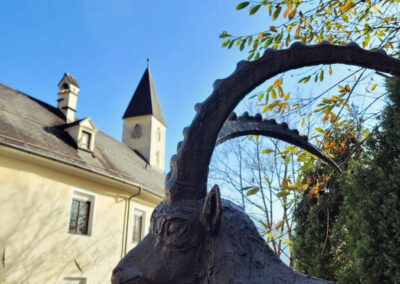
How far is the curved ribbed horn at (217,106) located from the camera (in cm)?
148

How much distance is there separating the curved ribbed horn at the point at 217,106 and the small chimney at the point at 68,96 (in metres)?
17.5

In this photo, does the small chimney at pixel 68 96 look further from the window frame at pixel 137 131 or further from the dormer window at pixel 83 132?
the window frame at pixel 137 131

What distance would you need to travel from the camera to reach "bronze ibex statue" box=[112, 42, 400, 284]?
1453 mm

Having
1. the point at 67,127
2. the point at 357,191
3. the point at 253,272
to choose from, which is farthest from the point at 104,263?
the point at 253,272

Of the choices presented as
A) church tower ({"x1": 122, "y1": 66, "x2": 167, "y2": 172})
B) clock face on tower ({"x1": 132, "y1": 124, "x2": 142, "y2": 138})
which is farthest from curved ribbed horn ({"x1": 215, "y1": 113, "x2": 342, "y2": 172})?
clock face on tower ({"x1": 132, "y1": 124, "x2": 142, "y2": 138})

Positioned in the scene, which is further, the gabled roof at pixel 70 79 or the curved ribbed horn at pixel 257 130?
the gabled roof at pixel 70 79

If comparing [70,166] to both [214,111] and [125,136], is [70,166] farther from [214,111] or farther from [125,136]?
[125,136]

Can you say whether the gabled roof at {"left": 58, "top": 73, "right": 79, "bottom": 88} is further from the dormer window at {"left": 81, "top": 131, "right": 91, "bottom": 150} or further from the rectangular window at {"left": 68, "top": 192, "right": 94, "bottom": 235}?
the rectangular window at {"left": 68, "top": 192, "right": 94, "bottom": 235}

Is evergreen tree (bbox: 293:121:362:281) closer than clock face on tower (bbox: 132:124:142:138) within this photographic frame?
Yes

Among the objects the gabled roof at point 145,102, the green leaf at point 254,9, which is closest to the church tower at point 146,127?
the gabled roof at point 145,102

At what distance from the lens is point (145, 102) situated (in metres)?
28.8

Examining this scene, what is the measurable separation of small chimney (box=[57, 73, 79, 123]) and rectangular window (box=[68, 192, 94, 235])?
5.47 metres

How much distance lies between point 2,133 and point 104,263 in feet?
20.6

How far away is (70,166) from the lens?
500 inches
